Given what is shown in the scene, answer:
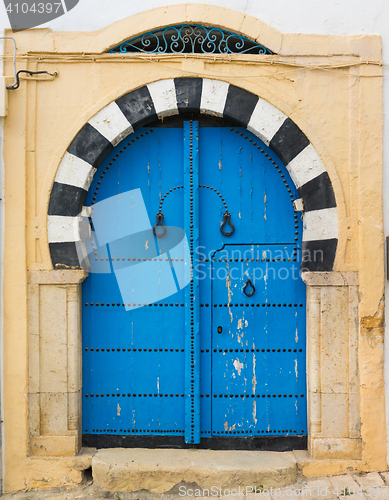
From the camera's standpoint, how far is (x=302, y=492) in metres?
2.76

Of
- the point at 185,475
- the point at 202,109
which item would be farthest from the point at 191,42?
the point at 185,475

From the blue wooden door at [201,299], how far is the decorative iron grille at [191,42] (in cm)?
59

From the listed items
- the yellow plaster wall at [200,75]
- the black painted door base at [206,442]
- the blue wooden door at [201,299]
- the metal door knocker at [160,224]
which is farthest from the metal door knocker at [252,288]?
the black painted door base at [206,442]

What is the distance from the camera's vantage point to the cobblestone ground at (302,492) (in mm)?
2725

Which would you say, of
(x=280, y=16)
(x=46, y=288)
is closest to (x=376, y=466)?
(x=46, y=288)

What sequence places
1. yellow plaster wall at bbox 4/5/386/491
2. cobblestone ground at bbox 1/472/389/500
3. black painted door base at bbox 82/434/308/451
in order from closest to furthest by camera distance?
cobblestone ground at bbox 1/472/389/500, yellow plaster wall at bbox 4/5/386/491, black painted door base at bbox 82/434/308/451

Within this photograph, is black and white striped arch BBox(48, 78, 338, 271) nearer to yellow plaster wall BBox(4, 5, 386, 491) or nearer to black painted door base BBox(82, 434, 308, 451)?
yellow plaster wall BBox(4, 5, 386, 491)

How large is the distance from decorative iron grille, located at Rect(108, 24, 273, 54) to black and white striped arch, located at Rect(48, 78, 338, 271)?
302 mm

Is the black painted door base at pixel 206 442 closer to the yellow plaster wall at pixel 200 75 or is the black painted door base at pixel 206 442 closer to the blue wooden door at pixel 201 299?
the blue wooden door at pixel 201 299

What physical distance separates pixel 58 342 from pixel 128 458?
99cm

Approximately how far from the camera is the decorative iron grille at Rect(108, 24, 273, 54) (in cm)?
296

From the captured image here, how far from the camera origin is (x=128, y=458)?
2.90 meters

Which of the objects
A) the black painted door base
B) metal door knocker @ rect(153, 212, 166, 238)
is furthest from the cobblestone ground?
metal door knocker @ rect(153, 212, 166, 238)

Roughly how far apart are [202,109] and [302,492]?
282cm
